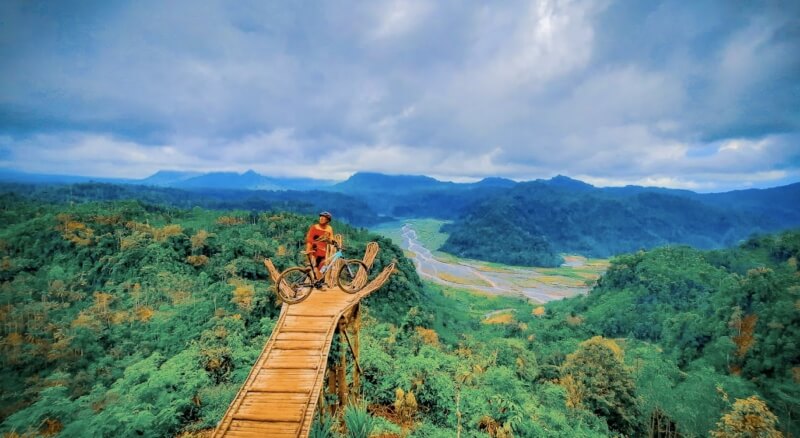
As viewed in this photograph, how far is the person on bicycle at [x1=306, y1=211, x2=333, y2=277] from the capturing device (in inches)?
386

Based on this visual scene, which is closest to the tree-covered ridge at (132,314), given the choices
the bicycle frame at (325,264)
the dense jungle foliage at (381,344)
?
the dense jungle foliage at (381,344)

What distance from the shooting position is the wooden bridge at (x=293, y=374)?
597 cm

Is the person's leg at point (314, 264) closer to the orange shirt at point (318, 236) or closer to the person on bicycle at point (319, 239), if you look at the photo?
the person on bicycle at point (319, 239)

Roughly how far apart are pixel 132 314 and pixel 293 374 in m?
25.0

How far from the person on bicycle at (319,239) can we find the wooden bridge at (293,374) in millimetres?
1001

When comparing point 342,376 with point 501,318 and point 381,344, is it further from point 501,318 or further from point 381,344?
point 501,318

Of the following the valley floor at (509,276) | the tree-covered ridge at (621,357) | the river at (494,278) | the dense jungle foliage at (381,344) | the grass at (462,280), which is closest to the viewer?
the dense jungle foliage at (381,344)

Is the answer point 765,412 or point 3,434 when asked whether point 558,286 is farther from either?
point 3,434

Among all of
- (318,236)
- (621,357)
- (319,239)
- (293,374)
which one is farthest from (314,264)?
(621,357)

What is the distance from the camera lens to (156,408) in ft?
28.9

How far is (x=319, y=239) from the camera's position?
32.4 feet

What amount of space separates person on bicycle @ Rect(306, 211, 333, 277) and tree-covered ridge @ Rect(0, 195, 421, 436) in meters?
3.88

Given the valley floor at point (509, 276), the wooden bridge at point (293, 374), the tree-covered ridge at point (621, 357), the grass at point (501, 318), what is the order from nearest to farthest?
the wooden bridge at point (293, 374), the tree-covered ridge at point (621, 357), the grass at point (501, 318), the valley floor at point (509, 276)

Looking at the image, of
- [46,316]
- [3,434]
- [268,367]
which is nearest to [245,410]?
[268,367]
